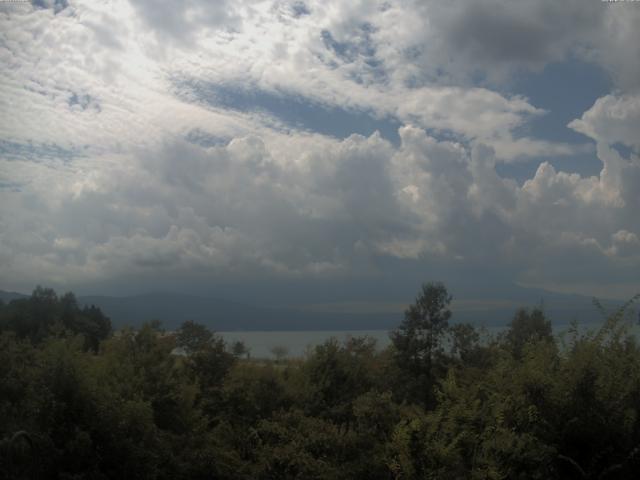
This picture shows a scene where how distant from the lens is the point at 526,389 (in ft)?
37.3

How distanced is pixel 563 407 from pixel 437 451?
2.42 meters

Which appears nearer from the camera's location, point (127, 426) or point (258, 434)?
point (127, 426)

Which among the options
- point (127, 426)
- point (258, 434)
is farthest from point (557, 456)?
point (127, 426)

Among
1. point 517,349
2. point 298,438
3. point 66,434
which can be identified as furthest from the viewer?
point 517,349

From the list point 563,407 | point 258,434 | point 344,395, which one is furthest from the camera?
point 344,395

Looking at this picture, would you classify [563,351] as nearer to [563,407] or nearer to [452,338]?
[563,407]

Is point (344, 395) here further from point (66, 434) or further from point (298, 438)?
point (66, 434)

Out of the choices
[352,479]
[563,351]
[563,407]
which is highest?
[563,351]

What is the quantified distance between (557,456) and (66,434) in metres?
7.92

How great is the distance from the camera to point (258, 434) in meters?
14.0

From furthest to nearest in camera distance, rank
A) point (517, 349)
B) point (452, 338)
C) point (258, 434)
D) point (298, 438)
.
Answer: point (452, 338) < point (517, 349) < point (258, 434) < point (298, 438)

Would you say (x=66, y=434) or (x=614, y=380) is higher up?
(x=614, y=380)

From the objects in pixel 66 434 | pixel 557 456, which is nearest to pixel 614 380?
pixel 557 456

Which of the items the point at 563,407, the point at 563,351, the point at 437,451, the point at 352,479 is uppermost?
the point at 563,351
